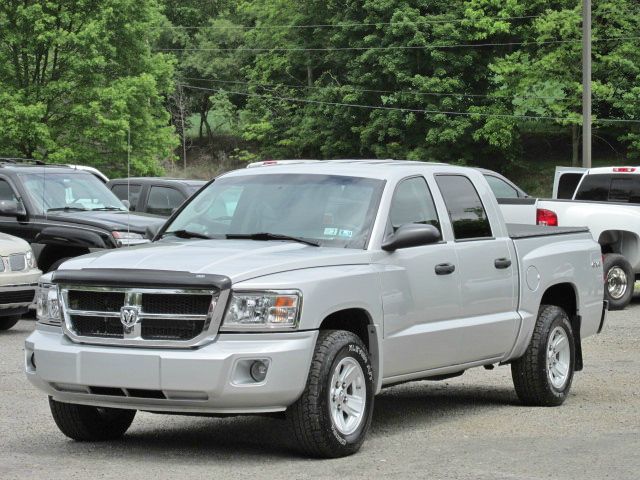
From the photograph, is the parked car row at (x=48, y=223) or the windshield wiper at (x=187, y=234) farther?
the parked car row at (x=48, y=223)

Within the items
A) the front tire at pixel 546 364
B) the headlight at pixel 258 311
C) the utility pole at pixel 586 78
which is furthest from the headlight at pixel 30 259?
the utility pole at pixel 586 78

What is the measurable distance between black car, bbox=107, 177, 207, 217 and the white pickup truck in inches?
203

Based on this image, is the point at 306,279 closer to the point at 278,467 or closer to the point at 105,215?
the point at 278,467

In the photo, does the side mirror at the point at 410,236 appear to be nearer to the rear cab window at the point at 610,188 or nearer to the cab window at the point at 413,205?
the cab window at the point at 413,205

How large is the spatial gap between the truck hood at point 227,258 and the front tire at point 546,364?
2356 millimetres

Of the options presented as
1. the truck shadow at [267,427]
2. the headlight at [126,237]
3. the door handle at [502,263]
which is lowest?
the truck shadow at [267,427]

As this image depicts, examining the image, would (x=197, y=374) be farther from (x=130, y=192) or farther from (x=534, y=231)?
(x=130, y=192)

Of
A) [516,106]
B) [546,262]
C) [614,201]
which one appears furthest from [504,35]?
[546,262]

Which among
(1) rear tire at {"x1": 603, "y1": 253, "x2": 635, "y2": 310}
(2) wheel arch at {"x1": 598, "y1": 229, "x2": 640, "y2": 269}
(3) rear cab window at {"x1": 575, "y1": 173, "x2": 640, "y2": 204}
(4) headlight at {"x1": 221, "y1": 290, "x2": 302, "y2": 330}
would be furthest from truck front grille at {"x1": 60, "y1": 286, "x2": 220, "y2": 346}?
(3) rear cab window at {"x1": 575, "y1": 173, "x2": 640, "y2": 204}

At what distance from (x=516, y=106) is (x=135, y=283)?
191 feet

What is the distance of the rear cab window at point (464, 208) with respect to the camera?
9.62 meters

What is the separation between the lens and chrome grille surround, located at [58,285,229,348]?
296 inches

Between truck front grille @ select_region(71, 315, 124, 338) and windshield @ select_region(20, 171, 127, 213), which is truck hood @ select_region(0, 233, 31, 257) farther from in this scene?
truck front grille @ select_region(71, 315, 124, 338)

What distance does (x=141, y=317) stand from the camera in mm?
7680
